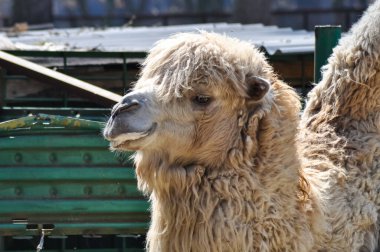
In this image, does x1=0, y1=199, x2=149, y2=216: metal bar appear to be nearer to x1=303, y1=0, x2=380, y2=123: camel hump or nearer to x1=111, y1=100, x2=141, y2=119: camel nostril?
x1=303, y1=0, x2=380, y2=123: camel hump

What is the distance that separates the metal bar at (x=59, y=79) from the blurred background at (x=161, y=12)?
12891mm

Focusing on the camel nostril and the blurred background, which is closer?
the camel nostril

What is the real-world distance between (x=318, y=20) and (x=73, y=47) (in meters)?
15.8

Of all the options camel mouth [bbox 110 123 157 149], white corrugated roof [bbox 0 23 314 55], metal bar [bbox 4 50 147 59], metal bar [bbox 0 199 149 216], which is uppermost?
metal bar [bbox 4 50 147 59]

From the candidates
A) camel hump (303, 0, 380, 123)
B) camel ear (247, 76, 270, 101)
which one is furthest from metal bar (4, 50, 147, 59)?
camel ear (247, 76, 270, 101)

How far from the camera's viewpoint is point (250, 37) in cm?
1034

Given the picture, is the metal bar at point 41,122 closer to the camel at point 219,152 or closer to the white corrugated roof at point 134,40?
the camel at point 219,152

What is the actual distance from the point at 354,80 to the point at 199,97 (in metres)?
1.12

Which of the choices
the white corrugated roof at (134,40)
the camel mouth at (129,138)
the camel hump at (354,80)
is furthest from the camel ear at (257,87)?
the white corrugated roof at (134,40)

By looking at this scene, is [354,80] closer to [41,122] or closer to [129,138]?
[129,138]

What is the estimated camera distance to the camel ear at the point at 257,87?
4641mm

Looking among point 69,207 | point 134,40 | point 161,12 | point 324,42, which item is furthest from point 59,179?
point 161,12

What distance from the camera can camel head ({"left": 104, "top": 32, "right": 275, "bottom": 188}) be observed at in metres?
4.53

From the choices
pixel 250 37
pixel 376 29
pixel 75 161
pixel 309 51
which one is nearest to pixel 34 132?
pixel 75 161
